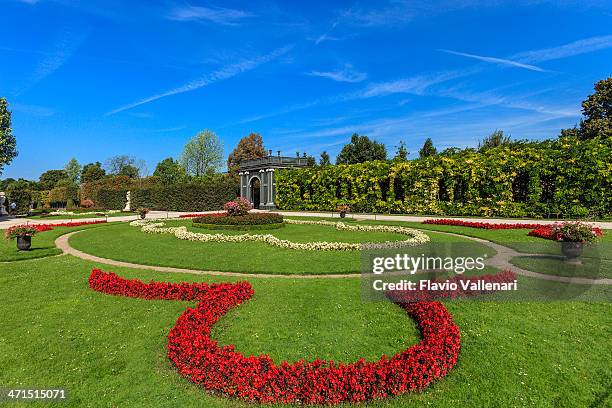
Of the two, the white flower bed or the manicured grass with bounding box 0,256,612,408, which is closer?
the manicured grass with bounding box 0,256,612,408

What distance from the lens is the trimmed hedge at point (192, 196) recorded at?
151 feet

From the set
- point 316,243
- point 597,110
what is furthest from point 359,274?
point 597,110

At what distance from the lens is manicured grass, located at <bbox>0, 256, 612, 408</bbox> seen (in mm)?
4359

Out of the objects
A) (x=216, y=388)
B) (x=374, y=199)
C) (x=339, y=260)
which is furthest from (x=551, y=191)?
(x=216, y=388)

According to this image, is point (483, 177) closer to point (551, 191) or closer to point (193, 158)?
point (551, 191)

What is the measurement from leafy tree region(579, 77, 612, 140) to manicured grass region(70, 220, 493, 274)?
118ft

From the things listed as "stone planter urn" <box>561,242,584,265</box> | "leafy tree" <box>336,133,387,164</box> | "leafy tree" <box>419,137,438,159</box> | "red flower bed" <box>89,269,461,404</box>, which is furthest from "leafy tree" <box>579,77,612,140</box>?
"red flower bed" <box>89,269,461,404</box>

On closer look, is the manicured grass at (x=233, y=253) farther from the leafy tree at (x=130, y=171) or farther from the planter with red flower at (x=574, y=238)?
the leafy tree at (x=130, y=171)

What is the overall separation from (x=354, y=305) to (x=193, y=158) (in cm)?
6563

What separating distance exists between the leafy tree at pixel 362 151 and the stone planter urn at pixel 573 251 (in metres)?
52.8

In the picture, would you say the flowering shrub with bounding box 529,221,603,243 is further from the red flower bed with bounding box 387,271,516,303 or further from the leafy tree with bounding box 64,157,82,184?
the leafy tree with bounding box 64,157,82,184

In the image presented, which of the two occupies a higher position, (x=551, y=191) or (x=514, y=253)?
(x=551, y=191)

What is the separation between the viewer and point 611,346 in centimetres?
546

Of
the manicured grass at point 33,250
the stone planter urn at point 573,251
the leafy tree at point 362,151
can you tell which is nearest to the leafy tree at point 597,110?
the leafy tree at point 362,151
